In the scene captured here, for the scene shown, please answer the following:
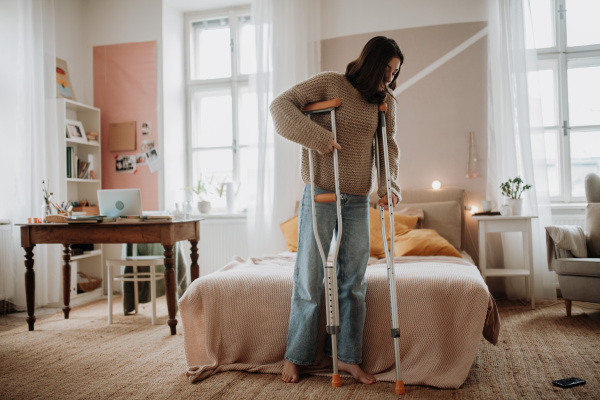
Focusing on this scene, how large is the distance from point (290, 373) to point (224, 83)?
347 cm

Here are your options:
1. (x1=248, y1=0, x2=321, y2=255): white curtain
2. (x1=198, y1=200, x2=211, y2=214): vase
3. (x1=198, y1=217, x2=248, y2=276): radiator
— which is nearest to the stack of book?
(x1=198, y1=200, x2=211, y2=214): vase

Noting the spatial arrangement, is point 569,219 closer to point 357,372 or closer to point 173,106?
point 357,372

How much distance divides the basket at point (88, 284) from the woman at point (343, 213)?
9.48 ft

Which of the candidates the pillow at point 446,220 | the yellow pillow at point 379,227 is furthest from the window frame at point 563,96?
the yellow pillow at point 379,227

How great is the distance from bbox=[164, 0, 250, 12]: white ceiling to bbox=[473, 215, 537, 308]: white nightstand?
3100mm

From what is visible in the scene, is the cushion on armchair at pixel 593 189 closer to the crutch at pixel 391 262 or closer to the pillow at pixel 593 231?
the pillow at pixel 593 231

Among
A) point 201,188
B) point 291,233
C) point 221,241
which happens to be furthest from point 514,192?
point 201,188

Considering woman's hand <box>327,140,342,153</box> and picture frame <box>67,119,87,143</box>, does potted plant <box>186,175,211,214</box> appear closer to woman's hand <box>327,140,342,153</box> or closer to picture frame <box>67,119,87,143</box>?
picture frame <box>67,119,87,143</box>

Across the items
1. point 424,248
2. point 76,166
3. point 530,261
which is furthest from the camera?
point 76,166

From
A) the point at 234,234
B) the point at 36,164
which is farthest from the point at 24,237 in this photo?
the point at 234,234

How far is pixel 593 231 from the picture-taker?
11.4 feet

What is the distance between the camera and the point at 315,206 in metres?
2.13

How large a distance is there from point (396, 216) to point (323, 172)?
162cm

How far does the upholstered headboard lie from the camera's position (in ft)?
12.7
